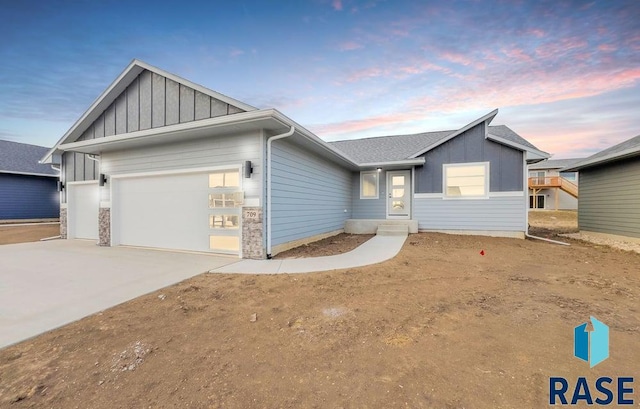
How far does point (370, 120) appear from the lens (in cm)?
1510

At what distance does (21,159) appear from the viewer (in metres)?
16.3

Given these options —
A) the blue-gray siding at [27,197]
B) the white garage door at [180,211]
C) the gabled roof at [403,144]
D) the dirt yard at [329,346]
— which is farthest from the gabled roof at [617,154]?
the blue-gray siding at [27,197]

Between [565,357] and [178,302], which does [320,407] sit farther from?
[178,302]

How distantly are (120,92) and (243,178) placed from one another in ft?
17.0

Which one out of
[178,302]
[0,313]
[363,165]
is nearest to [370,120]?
[363,165]

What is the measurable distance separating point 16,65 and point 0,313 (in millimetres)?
12330

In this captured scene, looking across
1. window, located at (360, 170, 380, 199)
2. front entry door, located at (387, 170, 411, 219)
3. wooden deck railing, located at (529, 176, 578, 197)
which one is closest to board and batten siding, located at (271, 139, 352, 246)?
window, located at (360, 170, 380, 199)

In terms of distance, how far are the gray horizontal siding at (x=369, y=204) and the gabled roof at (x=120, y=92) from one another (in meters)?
7.29

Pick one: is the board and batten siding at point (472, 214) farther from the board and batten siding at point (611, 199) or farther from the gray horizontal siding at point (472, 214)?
the board and batten siding at point (611, 199)

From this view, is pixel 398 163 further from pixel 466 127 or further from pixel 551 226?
pixel 551 226

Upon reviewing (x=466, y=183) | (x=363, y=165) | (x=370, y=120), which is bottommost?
(x=466, y=183)

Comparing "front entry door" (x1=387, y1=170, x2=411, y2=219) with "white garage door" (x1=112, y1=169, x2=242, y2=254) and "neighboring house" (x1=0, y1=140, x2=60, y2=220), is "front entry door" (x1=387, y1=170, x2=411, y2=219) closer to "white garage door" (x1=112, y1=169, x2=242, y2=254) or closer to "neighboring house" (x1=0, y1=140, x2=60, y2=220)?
"white garage door" (x1=112, y1=169, x2=242, y2=254)

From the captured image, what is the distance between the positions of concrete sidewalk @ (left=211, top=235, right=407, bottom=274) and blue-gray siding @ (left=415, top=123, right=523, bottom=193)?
4544mm

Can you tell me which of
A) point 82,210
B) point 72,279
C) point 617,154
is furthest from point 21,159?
point 617,154
